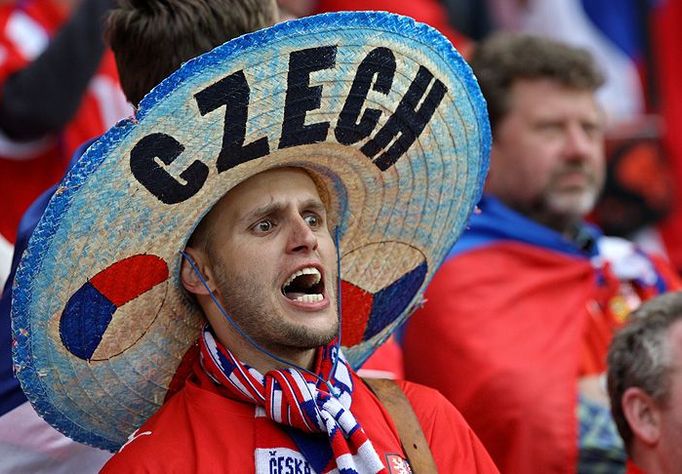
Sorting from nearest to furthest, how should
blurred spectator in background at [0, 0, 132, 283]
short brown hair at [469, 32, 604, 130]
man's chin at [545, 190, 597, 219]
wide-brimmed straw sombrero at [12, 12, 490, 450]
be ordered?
wide-brimmed straw sombrero at [12, 12, 490, 450] < blurred spectator in background at [0, 0, 132, 283] < man's chin at [545, 190, 597, 219] < short brown hair at [469, 32, 604, 130]

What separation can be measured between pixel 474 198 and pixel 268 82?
74 centimetres

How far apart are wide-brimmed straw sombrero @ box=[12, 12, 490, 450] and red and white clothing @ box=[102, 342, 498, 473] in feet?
0.60

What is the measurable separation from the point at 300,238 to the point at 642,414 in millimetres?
1215

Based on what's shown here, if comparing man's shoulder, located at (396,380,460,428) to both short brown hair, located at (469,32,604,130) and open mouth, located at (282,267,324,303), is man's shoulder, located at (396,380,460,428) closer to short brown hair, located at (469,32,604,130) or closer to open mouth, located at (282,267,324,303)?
open mouth, located at (282,267,324,303)

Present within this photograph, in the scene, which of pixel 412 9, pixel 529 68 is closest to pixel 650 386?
pixel 529 68

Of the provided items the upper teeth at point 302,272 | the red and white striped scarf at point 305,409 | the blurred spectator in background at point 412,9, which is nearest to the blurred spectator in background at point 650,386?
the red and white striped scarf at point 305,409

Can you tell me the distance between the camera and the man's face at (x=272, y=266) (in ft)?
8.43

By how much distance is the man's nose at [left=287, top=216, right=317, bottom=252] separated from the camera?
8.50 ft

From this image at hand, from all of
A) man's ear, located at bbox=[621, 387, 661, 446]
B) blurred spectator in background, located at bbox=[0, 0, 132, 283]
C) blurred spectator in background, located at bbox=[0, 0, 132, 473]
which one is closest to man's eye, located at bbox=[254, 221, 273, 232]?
man's ear, located at bbox=[621, 387, 661, 446]

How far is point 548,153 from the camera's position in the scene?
15.8 feet

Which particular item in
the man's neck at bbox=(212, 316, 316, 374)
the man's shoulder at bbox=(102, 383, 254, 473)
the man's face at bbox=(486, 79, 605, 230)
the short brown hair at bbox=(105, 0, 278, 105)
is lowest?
the man's shoulder at bbox=(102, 383, 254, 473)

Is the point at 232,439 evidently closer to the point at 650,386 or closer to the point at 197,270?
the point at 197,270

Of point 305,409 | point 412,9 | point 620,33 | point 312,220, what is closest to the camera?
point 305,409

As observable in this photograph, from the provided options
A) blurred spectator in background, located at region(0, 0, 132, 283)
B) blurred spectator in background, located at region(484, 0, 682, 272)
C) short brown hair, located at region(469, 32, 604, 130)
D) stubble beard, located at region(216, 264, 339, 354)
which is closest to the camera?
stubble beard, located at region(216, 264, 339, 354)
